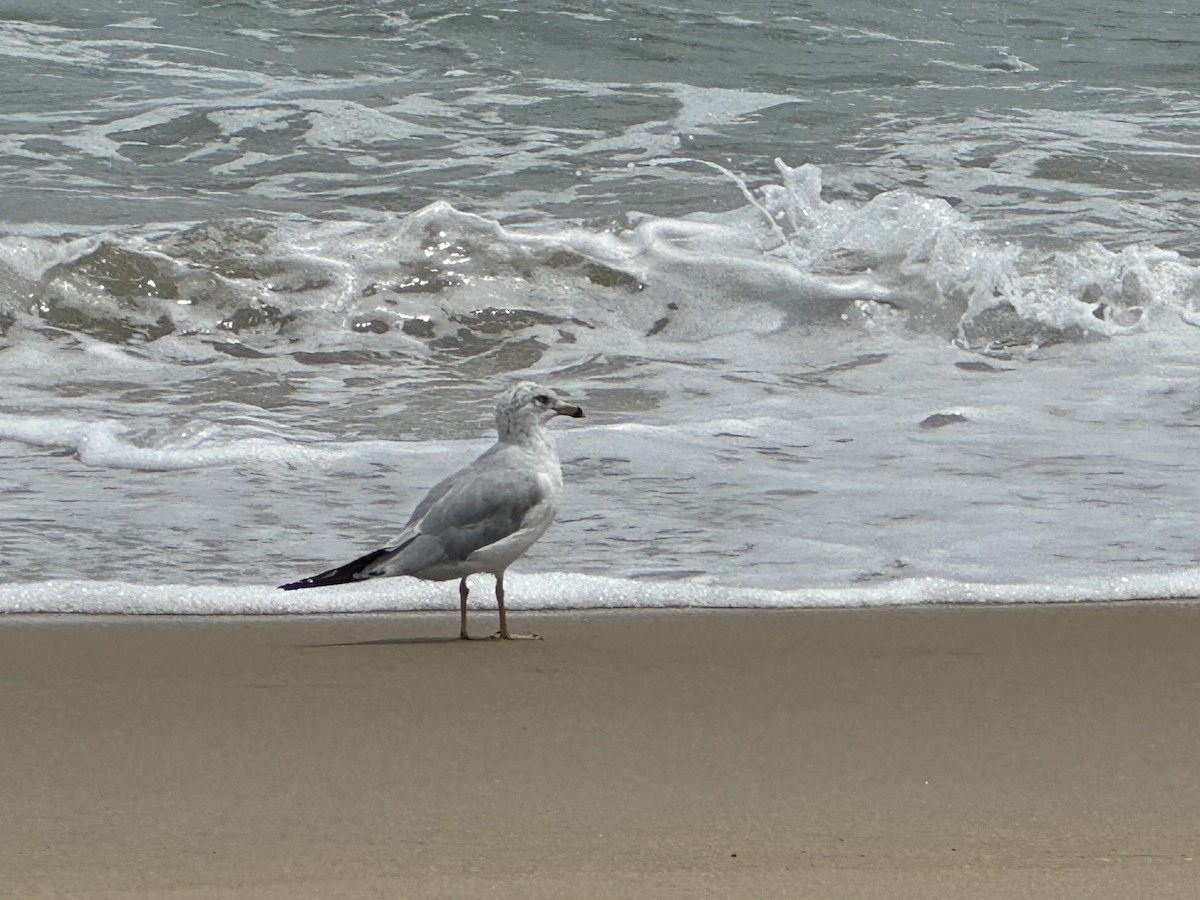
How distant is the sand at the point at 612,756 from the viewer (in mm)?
2303

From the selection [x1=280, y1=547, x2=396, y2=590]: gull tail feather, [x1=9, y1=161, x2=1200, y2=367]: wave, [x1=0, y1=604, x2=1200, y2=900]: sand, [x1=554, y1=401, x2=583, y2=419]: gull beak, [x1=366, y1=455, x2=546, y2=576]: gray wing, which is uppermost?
[x1=554, y1=401, x2=583, y2=419]: gull beak

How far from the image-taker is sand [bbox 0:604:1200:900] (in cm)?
230

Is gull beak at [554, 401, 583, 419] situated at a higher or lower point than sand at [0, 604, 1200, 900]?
higher

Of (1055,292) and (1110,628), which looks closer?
(1110,628)

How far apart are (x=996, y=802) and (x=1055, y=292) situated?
5.81 metres

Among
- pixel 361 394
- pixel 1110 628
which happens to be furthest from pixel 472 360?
pixel 1110 628

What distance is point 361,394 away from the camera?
6680 millimetres

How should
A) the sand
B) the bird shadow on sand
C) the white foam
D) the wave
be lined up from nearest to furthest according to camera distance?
1. the sand
2. the bird shadow on sand
3. the white foam
4. the wave

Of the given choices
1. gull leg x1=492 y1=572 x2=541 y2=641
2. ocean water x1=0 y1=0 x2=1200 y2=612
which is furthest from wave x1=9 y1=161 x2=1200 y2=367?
gull leg x1=492 y1=572 x2=541 y2=641

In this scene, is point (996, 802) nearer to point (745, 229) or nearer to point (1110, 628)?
point (1110, 628)

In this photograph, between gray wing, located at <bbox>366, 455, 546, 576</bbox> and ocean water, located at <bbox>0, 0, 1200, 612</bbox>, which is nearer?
gray wing, located at <bbox>366, 455, 546, 576</bbox>

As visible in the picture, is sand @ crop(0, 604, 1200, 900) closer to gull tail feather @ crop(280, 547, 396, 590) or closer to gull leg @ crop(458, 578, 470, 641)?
gull leg @ crop(458, 578, 470, 641)

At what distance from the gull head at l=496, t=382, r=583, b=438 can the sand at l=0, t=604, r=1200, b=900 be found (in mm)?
431

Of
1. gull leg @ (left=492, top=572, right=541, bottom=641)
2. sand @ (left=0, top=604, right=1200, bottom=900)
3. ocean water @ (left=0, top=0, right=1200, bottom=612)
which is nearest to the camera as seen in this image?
sand @ (left=0, top=604, right=1200, bottom=900)
